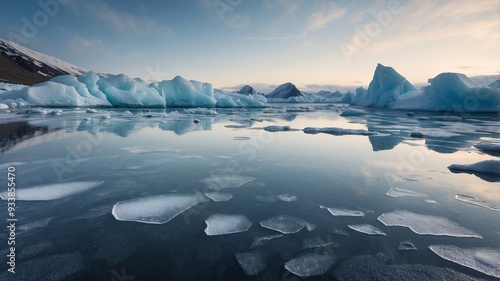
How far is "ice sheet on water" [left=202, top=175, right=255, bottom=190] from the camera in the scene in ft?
16.1

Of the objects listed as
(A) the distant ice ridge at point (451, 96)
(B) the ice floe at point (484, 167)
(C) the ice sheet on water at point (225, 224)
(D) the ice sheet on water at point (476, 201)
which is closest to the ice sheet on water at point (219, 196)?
(C) the ice sheet on water at point (225, 224)

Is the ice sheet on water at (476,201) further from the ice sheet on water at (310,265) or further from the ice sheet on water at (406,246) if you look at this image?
the ice sheet on water at (310,265)

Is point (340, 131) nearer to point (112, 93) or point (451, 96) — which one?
point (451, 96)

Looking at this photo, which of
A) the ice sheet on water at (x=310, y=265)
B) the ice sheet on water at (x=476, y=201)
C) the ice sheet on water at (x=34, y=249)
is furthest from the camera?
the ice sheet on water at (x=476, y=201)

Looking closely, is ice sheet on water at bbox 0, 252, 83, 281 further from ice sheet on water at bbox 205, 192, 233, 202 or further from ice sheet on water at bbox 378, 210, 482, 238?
ice sheet on water at bbox 378, 210, 482, 238

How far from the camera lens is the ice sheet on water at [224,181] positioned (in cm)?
489

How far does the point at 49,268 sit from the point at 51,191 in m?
2.48

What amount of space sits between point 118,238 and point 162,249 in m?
0.62

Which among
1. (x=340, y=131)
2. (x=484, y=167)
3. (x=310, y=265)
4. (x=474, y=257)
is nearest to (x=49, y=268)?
(x=310, y=265)

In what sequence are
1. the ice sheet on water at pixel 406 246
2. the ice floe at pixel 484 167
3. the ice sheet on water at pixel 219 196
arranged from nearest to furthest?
1. the ice sheet on water at pixel 406 246
2. the ice sheet on water at pixel 219 196
3. the ice floe at pixel 484 167

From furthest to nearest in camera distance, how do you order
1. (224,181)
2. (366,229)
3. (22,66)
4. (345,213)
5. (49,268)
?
(22,66), (224,181), (345,213), (366,229), (49,268)

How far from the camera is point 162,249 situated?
2732 mm

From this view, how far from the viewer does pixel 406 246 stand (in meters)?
2.90

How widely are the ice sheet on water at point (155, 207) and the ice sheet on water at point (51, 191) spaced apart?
116 cm
